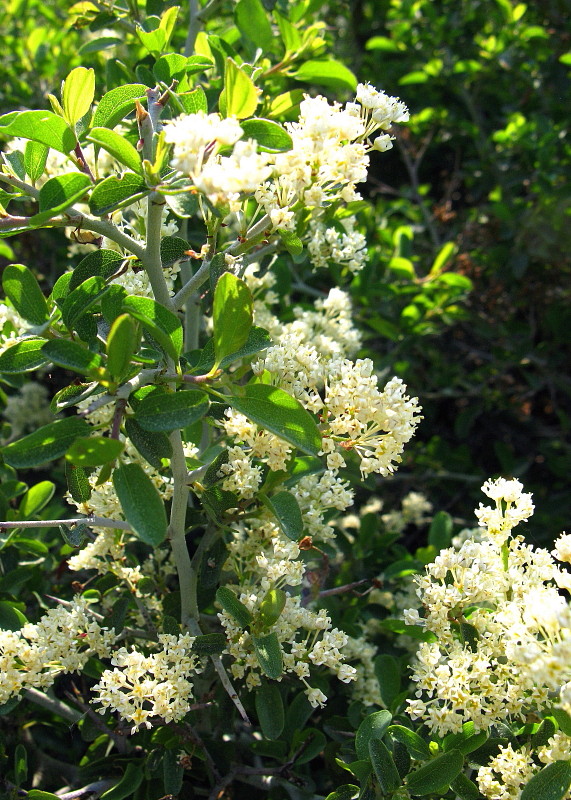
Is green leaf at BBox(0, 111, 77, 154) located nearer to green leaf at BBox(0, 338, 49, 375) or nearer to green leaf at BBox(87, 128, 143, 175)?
green leaf at BBox(87, 128, 143, 175)

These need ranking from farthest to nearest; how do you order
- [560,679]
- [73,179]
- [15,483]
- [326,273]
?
[326,273]
[15,483]
[73,179]
[560,679]

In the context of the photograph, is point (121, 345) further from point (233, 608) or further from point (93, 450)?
point (233, 608)

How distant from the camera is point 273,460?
55.3 inches

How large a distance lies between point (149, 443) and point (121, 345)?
0.72 feet

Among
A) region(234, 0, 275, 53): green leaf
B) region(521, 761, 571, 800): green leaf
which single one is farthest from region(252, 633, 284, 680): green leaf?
region(234, 0, 275, 53): green leaf

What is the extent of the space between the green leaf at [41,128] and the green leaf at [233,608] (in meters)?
0.87

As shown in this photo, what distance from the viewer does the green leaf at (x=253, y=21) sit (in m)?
1.95

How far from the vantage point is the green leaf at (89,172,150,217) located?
1.21 meters

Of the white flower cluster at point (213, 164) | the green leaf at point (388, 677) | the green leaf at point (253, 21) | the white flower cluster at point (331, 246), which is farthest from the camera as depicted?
the green leaf at point (253, 21)

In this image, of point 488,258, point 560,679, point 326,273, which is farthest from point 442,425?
point 560,679

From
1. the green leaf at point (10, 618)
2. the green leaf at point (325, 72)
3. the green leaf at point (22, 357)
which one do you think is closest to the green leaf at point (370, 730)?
the green leaf at point (10, 618)

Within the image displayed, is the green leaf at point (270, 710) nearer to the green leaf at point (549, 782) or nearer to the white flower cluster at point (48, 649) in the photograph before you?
the white flower cluster at point (48, 649)

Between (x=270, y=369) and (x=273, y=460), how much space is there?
176 millimetres

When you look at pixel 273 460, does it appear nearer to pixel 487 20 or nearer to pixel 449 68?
pixel 449 68
